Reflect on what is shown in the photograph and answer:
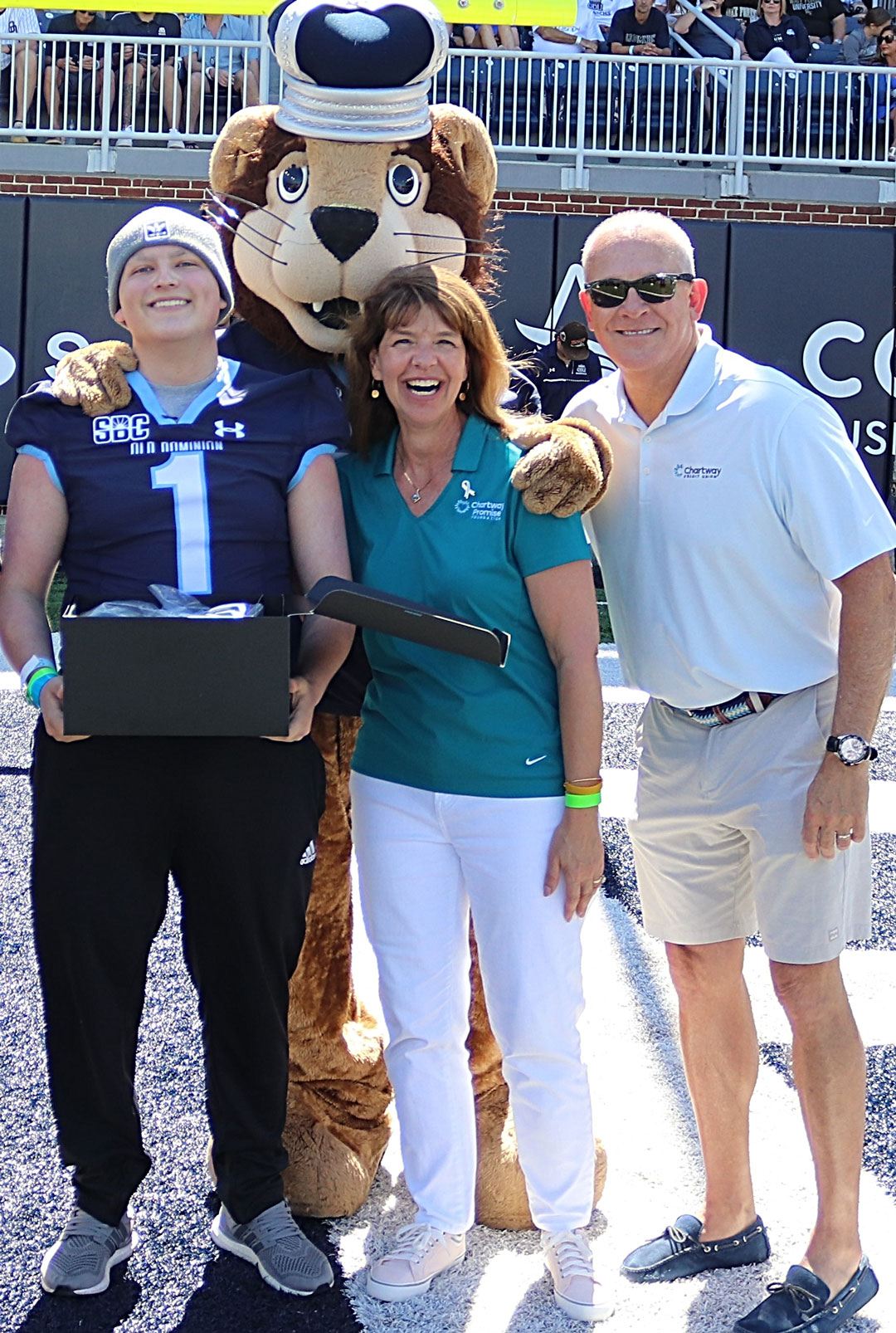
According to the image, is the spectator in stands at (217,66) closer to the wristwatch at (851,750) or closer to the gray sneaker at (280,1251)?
the wristwatch at (851,750)

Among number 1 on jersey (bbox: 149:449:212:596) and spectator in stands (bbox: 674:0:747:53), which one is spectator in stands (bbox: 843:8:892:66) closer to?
spectator in stands (bbox: 674:0:747:53)

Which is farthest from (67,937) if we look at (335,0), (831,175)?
(831,175)

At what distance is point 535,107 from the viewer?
13.4 metres

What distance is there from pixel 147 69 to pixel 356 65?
10971 mm

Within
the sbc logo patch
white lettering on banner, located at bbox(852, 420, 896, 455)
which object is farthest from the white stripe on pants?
white lettering on banner, located at bbox(852, 420, 896, 455)

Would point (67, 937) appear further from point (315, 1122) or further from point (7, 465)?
point (7, 465)

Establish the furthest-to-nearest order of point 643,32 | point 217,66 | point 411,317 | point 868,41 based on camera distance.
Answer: point 868,41, point 643,32, point 217,66, point 411,317

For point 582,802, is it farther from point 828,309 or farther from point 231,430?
point 828,309

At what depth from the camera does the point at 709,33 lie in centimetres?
1420

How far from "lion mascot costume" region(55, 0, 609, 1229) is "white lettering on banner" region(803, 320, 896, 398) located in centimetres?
1052

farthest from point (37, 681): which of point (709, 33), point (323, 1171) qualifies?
point (709, 33)

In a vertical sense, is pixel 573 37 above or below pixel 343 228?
above

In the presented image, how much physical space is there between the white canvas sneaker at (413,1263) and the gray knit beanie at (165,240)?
5.91 feet

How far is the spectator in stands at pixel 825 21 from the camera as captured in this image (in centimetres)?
1488
